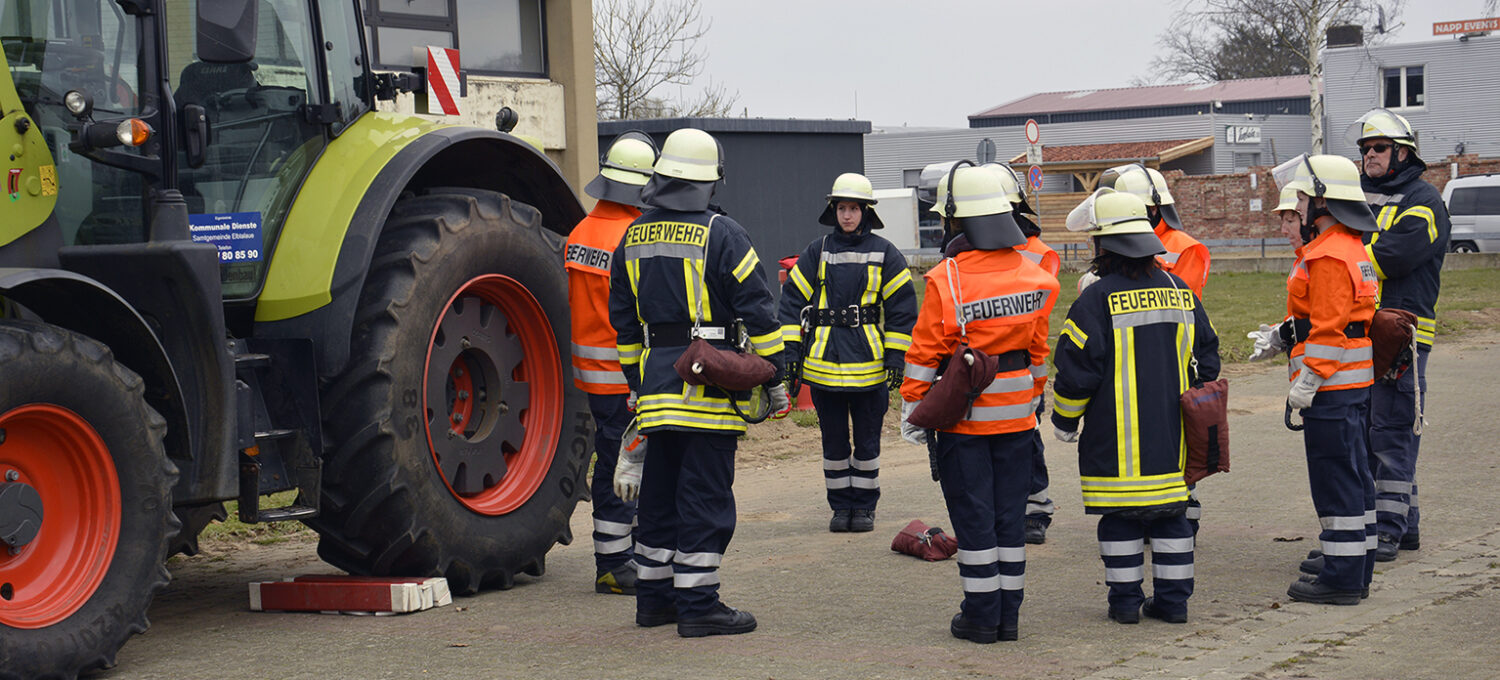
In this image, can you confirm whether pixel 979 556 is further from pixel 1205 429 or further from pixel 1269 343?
pixel 1269 343

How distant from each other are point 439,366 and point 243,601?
145 centimetres

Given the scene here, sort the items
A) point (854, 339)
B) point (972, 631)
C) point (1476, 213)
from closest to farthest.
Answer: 1. point (972, 631)
2. point (854, 339)
3. point (1476, 213)

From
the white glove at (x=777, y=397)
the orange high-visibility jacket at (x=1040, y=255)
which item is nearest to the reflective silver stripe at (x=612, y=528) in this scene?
the white glove at (x=777, y=397)

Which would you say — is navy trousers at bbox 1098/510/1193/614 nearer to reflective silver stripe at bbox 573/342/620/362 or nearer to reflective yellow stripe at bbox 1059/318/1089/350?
reflective yellow stripe at bbox 1059/318/1089/350

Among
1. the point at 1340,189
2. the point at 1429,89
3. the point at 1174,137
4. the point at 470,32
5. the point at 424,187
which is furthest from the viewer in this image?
the point at 1174,137

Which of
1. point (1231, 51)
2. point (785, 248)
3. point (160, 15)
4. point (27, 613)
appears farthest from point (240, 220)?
point (1231, 51)

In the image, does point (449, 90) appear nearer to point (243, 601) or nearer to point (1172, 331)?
point (243, 601)

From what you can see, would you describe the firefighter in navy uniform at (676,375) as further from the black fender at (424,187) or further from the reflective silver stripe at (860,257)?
the reflective silver stripe at (860,257)

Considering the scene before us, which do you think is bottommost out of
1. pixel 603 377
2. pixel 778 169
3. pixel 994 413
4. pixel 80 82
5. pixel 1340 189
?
pixel 994 413

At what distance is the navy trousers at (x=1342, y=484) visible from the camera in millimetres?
6570

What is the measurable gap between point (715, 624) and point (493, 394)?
169 centimetres

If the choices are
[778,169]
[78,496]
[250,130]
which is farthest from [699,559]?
[778,169]

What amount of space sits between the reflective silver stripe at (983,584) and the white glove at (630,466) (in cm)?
145

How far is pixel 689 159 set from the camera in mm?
6395
